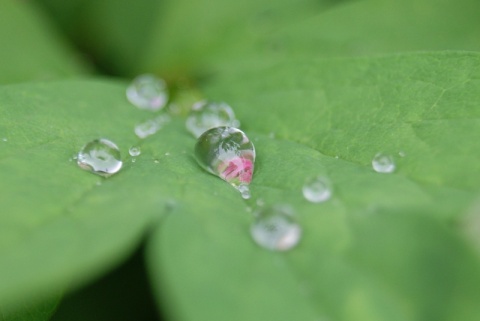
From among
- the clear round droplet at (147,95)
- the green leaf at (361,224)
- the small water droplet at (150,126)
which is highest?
the clear round droplet at (147,95)

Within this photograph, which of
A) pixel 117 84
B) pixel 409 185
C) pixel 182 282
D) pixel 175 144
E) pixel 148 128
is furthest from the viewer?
pixel 117 84

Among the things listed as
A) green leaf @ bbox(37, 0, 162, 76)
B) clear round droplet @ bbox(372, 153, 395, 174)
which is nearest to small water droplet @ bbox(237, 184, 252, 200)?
clear round droplet @ bbox(372, 153, 395, 174)

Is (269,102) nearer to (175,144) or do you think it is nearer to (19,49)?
(175,144)

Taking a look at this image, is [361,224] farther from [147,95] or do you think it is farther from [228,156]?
[147,95]

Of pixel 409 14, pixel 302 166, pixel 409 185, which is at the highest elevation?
pixel 409 14

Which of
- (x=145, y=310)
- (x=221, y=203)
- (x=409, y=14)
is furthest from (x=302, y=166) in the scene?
(x=409, y=14)

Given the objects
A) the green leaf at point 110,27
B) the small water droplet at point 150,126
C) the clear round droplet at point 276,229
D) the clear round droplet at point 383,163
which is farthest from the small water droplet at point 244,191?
the green leaf at point 110,27

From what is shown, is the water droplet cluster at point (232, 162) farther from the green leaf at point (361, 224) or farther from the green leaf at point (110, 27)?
the green leaf at point (110, 27)
